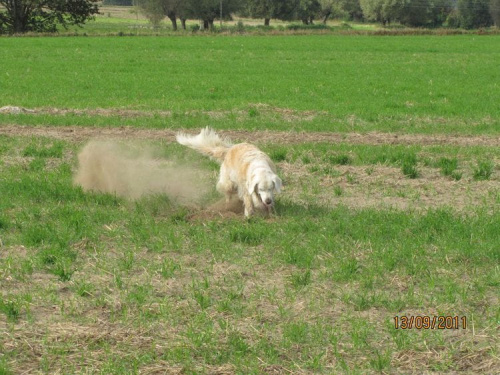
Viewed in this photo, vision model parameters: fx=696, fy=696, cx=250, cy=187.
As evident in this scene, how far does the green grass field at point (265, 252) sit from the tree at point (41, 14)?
52.2 metres

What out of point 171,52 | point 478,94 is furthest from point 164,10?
point 478,94

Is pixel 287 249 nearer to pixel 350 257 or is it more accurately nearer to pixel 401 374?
pixel 350 257

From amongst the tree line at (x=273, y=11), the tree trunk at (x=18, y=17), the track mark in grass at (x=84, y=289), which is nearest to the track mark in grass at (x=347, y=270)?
the track mark in grass at (x=84, y=289)

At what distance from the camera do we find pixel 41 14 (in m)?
68.4

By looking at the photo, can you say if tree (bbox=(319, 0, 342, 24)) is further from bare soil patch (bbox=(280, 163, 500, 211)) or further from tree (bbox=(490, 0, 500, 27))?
bare soil patch (bbox=(280, 163, 500, 211))

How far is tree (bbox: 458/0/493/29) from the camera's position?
10788 cm

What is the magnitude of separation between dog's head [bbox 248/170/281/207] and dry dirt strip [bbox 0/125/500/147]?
5.45 metres

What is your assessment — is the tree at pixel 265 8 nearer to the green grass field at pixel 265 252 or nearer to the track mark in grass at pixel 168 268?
the green grass field at pixel 265 252

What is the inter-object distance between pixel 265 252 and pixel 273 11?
101 m

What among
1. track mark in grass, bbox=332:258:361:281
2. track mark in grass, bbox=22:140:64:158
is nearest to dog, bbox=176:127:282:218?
track mark in grass, bbox=332:258:361:281

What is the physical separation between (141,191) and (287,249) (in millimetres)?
3727

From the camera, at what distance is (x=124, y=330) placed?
617 centimetres

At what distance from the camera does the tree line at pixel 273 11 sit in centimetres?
6781

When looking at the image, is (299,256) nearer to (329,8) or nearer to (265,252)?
(265,252)
